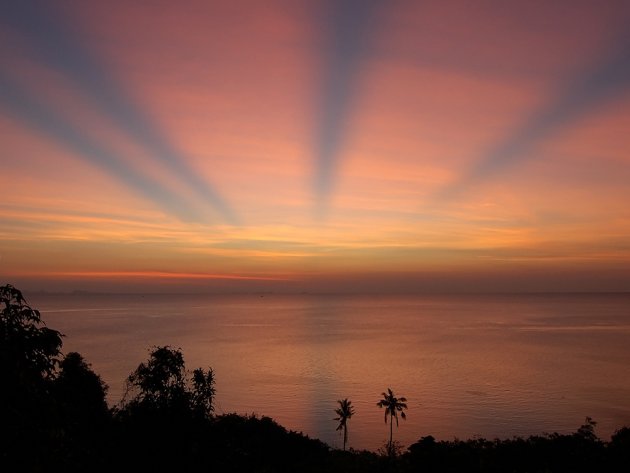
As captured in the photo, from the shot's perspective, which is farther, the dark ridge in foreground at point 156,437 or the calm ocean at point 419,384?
the calm ocean at point 419,384

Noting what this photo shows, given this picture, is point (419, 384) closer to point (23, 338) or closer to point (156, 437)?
point (156, 437)

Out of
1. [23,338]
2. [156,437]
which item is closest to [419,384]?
[156,437]

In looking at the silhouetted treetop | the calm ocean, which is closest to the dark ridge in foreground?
the silhouetted treetop

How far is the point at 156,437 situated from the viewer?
30469 millimetres

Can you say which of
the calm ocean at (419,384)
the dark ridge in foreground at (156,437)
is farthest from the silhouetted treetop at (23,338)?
the calm ocean at (419,384)

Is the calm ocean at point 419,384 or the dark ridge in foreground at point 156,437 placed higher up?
the dark ridge in foreground at point 156,437

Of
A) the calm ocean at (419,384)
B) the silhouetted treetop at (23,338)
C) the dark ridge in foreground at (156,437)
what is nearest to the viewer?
the dark ridge in foreground at (156,437)

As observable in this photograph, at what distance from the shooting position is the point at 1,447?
1115 centimetres

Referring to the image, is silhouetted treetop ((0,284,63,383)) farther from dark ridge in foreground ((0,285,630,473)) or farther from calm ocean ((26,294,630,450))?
calm ocean ((26,294,630,450))

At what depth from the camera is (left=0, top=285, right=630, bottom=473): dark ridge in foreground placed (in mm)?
11523

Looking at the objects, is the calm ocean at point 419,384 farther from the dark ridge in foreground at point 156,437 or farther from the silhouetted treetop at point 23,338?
the silhouetted treetop at point 23,338

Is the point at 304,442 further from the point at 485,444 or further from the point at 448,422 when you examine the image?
the point at 448,422

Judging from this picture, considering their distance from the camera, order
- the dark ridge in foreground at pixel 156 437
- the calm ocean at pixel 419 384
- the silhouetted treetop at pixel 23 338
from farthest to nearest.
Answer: the calm ocean at pixel 419 384
the silhouetted treetop at pixel 23 338
the dark ridge in foreground at pixel 156 437

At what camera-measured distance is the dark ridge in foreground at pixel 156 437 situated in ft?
37.8
